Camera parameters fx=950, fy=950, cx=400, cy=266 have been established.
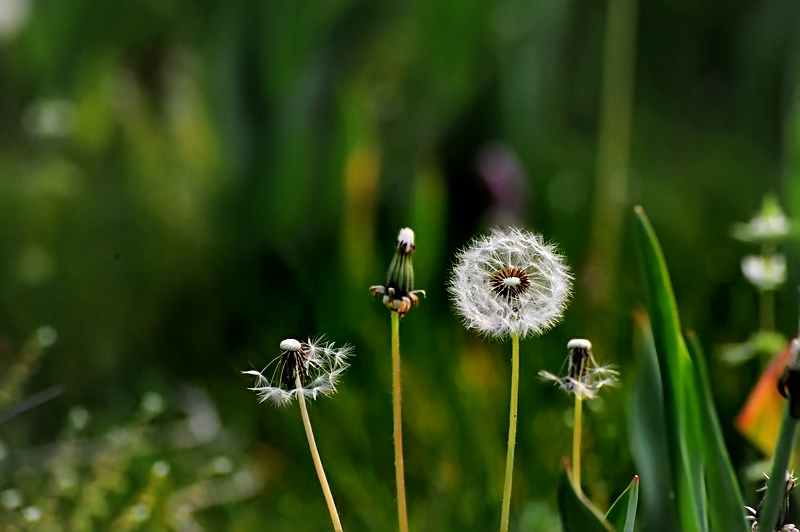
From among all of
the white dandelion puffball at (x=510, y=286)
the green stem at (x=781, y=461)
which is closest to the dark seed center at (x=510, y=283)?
the white dandelion puffball at (x=510, y=286)

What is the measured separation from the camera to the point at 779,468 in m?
0.31

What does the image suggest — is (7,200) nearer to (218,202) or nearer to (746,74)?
(218,202)

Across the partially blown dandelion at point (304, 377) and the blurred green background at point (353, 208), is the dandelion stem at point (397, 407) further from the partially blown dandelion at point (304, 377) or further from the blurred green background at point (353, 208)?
the blurred green background at point (353, 208)

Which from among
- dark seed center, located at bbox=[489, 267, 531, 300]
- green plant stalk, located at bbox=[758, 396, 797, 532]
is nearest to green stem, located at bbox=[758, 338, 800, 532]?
green plant stalk, located at bbox=[758, 396, 797, 532]

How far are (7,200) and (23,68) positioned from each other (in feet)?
0.78

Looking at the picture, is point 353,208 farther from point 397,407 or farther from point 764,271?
point 397,407

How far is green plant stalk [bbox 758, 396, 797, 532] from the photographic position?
30 centimetres

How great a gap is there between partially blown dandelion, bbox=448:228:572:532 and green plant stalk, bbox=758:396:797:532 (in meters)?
0.09

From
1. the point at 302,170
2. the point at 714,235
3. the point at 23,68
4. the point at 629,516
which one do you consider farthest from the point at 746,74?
the point at 629,516

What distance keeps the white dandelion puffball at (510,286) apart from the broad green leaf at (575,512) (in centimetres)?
6

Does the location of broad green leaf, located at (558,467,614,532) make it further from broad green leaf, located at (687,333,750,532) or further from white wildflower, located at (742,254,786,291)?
white wildflower, located at (742,254,786,291)

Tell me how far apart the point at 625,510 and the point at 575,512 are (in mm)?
56

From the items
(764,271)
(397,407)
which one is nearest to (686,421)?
(397,407)

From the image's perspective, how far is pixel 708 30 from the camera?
1.75 m
